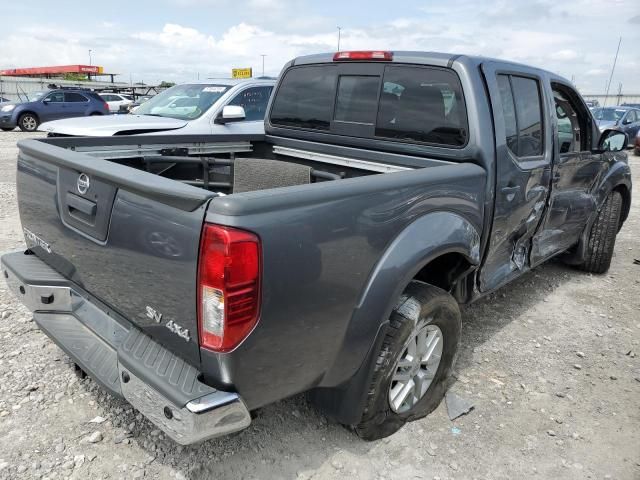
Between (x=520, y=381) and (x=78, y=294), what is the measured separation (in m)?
2.68

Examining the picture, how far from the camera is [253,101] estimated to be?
7188 mm

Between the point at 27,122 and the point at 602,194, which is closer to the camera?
the point at 602,194

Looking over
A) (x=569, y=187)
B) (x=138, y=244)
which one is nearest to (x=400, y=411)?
(x=138, y=244)

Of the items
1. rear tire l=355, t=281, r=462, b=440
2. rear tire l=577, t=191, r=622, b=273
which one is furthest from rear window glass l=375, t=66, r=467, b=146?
rear tire l=577, t=191, r=622, b=273

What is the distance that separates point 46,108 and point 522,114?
18.4 m

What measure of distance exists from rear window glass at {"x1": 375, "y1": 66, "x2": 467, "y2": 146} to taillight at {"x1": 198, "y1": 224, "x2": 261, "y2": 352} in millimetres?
1740

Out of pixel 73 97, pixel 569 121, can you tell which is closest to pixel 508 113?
pixel 569 121

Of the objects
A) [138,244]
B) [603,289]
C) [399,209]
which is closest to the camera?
[138,244]

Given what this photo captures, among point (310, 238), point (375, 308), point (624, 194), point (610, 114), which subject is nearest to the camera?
point (310, 238)

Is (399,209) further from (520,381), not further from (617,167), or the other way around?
(617,167)

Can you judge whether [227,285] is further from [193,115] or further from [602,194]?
[193,115]

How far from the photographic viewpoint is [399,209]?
223 centimetres

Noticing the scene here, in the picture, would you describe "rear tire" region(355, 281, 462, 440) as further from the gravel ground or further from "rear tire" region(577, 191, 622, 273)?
"rear tire" region(577, 191, 622, 273)

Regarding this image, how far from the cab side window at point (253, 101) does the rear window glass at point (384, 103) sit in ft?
10.6
